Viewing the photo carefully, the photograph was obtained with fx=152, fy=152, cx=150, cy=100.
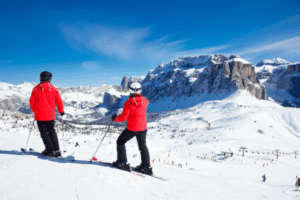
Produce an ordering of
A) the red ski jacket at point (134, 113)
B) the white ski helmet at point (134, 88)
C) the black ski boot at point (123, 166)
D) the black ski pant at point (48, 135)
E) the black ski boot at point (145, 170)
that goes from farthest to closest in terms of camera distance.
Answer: the black ski pant at point (48, 135)
the black ski boot at point (145, 170)
the black ski boot at point (123, 166)
the white ski helmet at point (134, 88)
the red ski jacket at point (134, 113)

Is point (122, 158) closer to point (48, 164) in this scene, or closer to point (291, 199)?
point (48, 164)

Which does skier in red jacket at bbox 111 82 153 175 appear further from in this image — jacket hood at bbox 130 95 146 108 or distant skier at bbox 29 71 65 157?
distant skier at bbox 29 71 65 157

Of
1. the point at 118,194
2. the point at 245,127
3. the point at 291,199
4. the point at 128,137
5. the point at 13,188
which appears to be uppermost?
the point at 128,137

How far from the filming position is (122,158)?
202 inches

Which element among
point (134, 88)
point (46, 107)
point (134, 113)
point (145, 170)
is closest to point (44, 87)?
point (46, 107)

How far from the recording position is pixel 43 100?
5.23 m

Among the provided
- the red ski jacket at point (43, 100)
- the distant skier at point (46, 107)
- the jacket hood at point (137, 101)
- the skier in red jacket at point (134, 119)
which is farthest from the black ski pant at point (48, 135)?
the jacket hood at point (137, 101)

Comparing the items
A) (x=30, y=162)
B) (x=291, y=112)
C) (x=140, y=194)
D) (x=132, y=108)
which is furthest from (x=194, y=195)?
(x=291, y=112)

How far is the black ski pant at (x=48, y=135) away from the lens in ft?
17.8

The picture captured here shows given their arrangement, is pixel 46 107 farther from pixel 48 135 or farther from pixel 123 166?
pixel 123 166

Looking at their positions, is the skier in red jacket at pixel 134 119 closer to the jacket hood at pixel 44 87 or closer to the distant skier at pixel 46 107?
the distant skier at pixel 46 107

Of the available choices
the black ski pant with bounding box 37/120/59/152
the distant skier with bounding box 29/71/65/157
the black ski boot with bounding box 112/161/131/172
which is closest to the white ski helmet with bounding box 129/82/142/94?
the black ski boot with bounding box 112/161/131/172

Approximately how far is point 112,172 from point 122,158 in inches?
31.3

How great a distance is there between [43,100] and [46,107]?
0.85 ft
